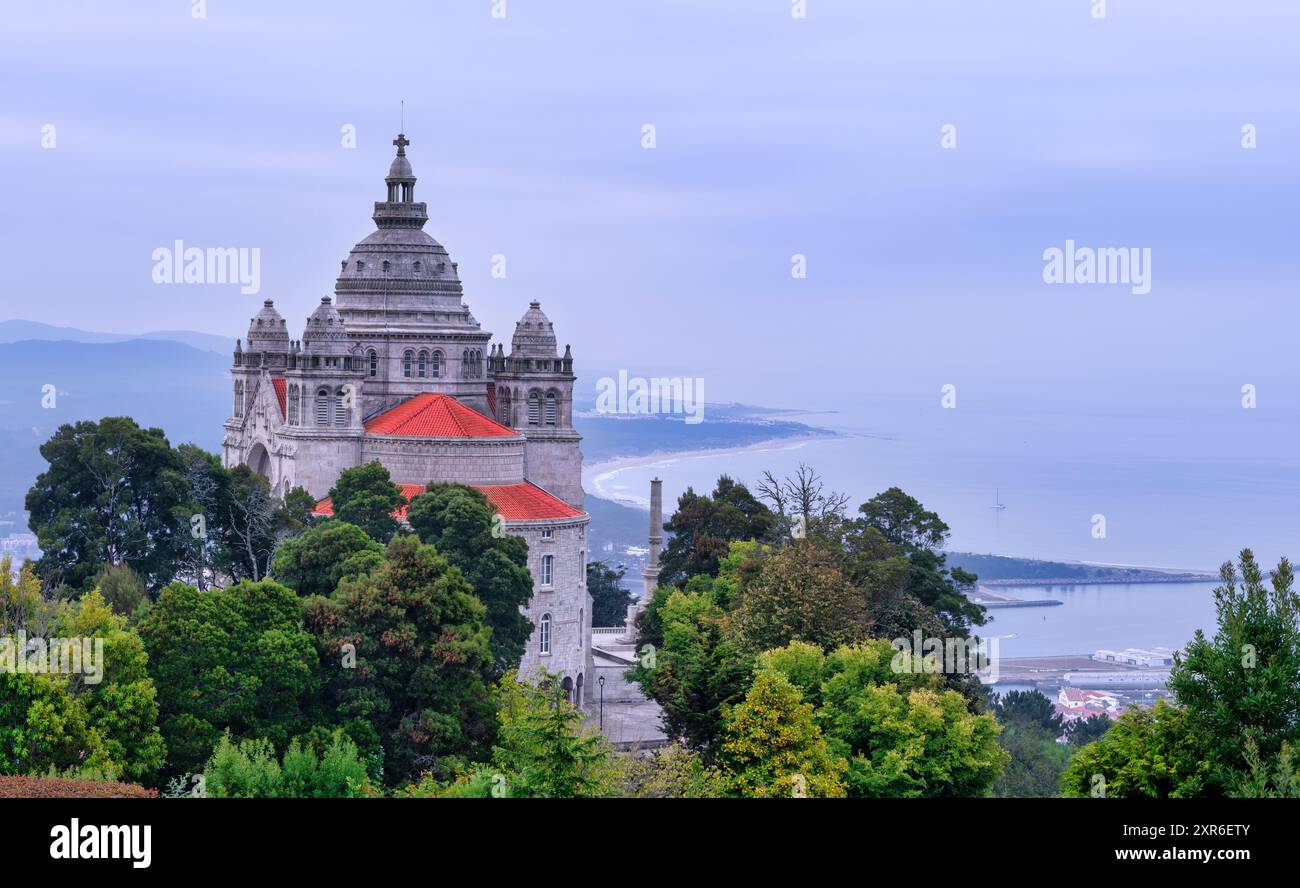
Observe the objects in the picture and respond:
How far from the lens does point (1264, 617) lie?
109 feet

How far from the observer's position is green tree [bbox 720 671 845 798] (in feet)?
139

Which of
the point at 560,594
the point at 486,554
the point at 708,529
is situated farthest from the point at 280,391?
the point at 486,554

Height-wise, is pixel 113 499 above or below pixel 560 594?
above

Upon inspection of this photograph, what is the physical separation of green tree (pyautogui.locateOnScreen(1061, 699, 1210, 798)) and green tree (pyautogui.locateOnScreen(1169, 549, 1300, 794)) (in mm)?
431

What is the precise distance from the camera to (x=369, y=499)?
65.9 m

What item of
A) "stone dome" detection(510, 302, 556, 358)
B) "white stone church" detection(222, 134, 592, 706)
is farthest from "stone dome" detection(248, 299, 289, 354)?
"stone dome" detection(510, 302, 556, 358)

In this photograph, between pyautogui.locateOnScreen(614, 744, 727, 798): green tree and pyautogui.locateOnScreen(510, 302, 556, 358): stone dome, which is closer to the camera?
pyautogui.locateOnScreen(614, 744, 727, 798): green tree

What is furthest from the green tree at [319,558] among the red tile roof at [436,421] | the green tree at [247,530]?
the red tile roof at [436,421]

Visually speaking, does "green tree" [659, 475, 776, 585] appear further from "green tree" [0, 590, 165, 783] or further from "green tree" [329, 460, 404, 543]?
"green tree" [0, 590, 165, 783]

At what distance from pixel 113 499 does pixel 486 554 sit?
12.7 metres

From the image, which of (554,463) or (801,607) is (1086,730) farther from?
(801,607)

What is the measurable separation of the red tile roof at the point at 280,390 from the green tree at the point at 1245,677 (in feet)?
168
